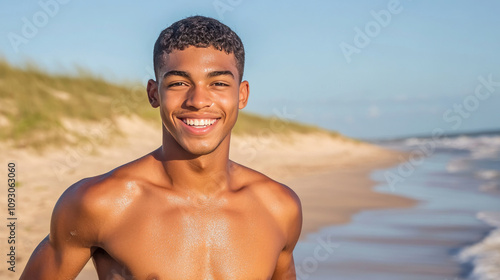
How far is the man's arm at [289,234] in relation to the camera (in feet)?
8.63

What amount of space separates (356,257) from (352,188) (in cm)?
577

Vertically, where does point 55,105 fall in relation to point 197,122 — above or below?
below

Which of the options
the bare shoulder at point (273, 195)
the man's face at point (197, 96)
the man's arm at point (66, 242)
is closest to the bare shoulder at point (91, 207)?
the man's arm at point (66, 242)

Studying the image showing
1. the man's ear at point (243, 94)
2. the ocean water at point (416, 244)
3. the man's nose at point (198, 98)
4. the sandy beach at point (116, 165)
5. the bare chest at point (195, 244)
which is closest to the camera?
the man's nose at point (198, 98)

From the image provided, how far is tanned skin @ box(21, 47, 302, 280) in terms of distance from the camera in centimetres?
224

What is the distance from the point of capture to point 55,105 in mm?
14328

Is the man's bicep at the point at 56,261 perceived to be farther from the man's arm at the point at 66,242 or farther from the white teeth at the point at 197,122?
the white teeth at the point at 197,122

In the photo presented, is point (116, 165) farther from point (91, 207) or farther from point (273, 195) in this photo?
point (91, 207)

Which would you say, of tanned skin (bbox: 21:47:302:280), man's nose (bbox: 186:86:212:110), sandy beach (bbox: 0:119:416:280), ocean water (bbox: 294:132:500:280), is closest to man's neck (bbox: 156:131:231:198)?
tanned skin (bbox: 21:47:302:280)

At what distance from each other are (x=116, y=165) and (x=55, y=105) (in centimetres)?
312

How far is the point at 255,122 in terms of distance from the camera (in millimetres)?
27297

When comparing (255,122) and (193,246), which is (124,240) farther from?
(255,122)

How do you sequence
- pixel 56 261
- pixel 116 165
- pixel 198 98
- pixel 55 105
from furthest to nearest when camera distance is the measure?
pixel 55 105 → pixel 116 165 → pixel 56 261 → pixel 198 98

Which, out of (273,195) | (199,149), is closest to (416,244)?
(273,195)
